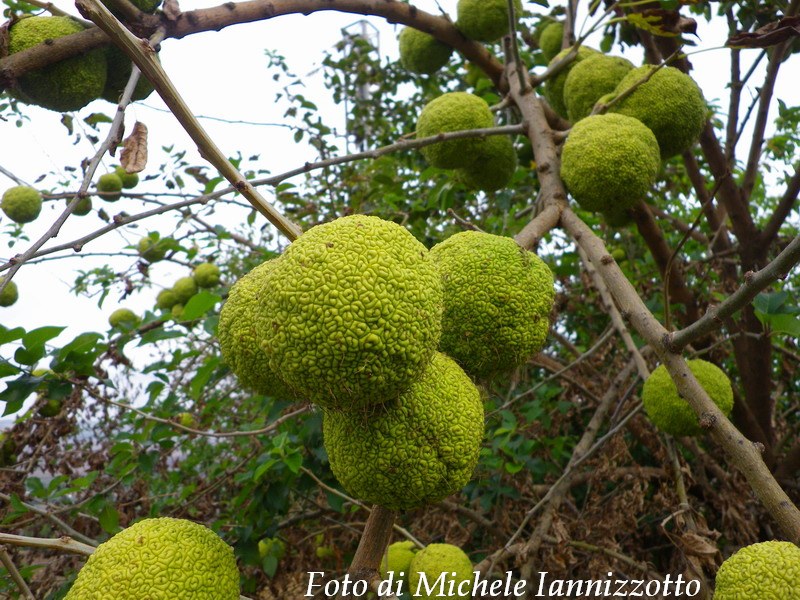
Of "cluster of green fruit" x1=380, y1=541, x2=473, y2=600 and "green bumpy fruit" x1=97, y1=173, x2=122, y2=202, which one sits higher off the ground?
"green bumpy fruit" x1=97, y1=173, x2=122, y2=202

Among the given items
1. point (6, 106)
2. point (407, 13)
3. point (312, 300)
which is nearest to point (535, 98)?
point (407, 13)

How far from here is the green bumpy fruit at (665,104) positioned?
88.1 inches

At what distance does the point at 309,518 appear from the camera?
313 cm

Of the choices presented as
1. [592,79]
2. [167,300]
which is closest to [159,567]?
[592,79]

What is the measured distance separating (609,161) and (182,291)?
297 cm

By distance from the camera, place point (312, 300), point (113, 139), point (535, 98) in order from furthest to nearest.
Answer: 1. point (535, 98)
2. point (113, 139)
3. point (312, 300)

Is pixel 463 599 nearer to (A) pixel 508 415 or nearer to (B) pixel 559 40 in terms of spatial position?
(A) pixel 508 415

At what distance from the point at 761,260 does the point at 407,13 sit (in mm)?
2193

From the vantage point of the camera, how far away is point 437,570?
6.45ft

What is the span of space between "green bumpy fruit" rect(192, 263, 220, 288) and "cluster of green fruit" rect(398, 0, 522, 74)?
1.80 metres

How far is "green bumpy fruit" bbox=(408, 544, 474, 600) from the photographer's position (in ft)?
6.38

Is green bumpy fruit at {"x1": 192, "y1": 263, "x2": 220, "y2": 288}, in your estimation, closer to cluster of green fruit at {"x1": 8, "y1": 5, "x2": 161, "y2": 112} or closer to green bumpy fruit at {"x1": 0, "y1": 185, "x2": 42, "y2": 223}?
green bumpy fruit at {"x1": 0, "y1": 185, "x2": 42, "y2": 223}

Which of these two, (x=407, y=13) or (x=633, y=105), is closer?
(x=633, y=105)

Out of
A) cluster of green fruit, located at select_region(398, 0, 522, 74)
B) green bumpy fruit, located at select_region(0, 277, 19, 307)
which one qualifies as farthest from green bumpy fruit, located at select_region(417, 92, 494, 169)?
green bumpy fruit, located at select_region(0, 277, 19, 307)
